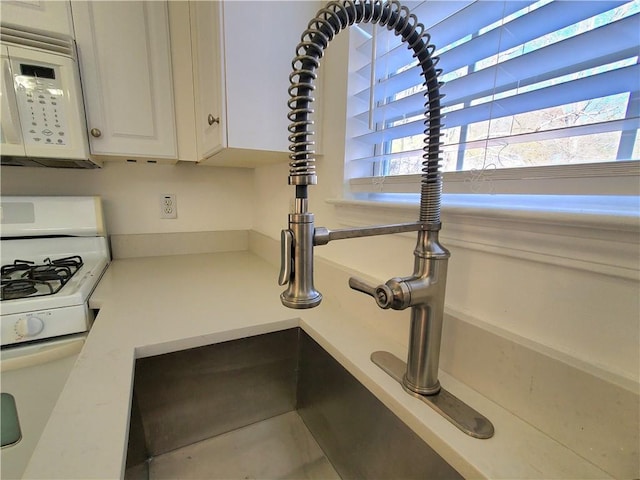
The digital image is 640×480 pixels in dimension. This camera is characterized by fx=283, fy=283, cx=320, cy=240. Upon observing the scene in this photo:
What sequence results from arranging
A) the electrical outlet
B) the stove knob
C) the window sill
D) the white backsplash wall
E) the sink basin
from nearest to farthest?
1. the window sill
2. the sink basin
3. the stove knob
4. the white backsplash wall
5. the electrical outlet

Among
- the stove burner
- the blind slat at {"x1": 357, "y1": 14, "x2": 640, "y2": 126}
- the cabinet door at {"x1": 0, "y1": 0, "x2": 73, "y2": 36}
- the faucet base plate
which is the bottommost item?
the faucet base plate

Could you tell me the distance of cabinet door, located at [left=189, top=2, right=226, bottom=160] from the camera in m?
0.79

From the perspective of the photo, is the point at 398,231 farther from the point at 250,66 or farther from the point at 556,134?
the point at 250,66

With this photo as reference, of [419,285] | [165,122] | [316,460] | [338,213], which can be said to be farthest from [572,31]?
[165,122]

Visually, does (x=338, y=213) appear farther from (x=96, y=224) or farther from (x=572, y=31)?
(x=96, y=224)

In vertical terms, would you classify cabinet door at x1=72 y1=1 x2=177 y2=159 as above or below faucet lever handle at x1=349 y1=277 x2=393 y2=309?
above

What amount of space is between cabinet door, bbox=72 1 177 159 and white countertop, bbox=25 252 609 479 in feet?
1.80

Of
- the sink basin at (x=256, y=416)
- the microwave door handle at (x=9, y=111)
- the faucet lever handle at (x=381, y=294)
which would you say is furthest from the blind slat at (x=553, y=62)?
the microwave door handle at (x=9, y=111)

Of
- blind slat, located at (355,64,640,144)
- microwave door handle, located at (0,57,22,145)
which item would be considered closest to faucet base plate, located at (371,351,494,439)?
blind slat, located at (355,64,640,144)

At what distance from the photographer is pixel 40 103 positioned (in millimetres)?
968

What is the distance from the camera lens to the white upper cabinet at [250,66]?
0.77 metres

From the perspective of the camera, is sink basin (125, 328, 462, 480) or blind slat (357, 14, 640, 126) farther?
sink basin (125, 328, 462, 480)

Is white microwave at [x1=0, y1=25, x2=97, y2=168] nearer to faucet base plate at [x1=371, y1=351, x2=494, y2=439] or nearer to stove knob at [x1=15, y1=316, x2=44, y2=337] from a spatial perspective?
Answer: stove knob at [x1=15, y1=316, x2=44, y2=337]

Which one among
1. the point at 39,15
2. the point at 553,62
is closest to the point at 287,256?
the point at 553,62
